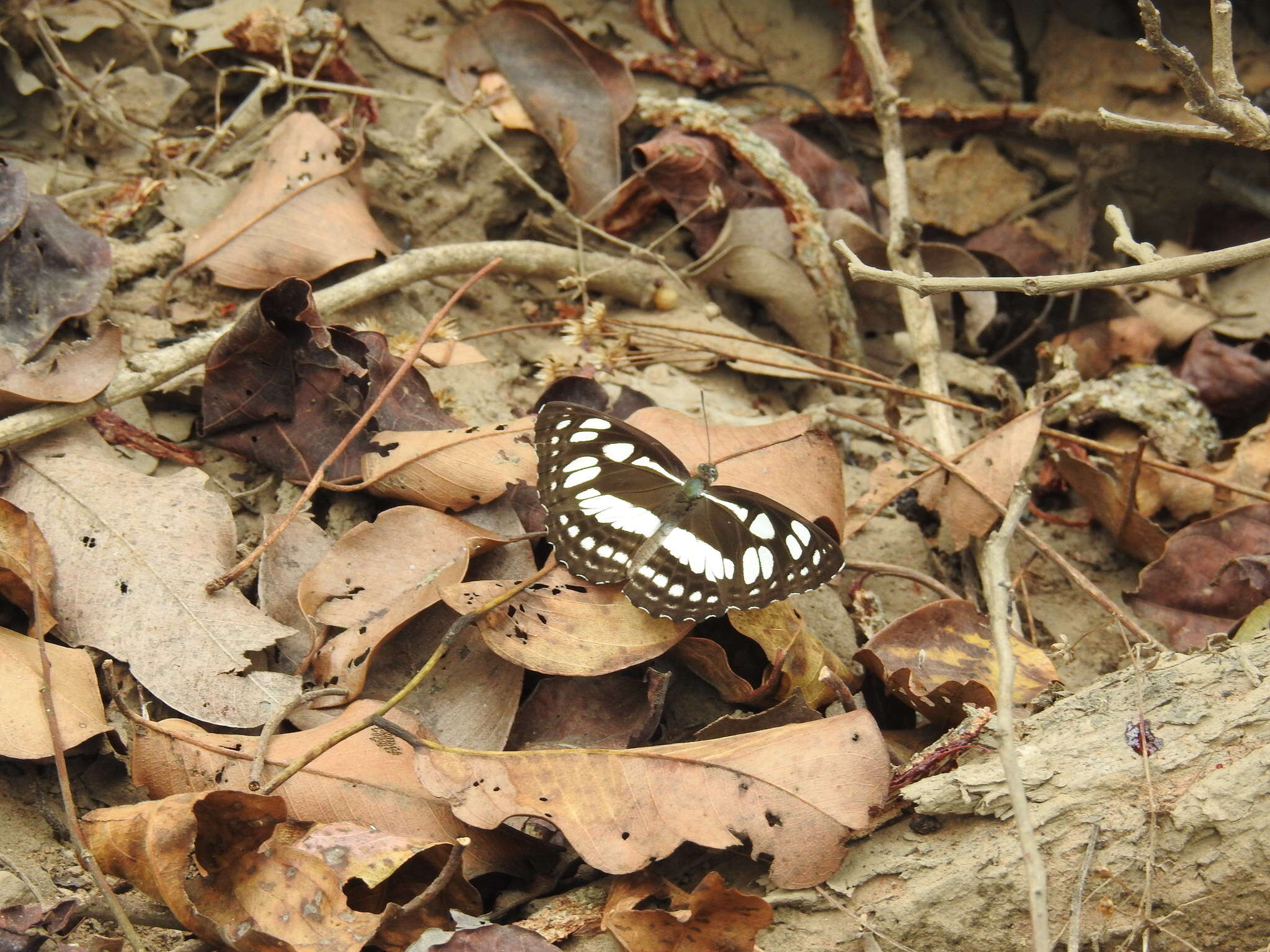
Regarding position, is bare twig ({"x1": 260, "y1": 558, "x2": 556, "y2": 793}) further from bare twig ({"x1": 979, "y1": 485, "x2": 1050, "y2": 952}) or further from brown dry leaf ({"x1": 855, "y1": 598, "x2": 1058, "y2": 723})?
bare twig ({"x1": 979, "y1": 485, "x2": 1050, "y2": 952})

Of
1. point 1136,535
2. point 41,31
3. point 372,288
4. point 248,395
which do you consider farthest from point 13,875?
point 1136,535

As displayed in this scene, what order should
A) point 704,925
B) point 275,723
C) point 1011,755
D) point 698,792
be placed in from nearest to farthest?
point 1011,755
point 704,925
point 698,792
point 275,723

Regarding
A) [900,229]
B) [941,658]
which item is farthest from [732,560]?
[900,229]

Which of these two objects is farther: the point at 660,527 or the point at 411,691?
the point at 660,527

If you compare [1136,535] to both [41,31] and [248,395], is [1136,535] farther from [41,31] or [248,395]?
[41,31]

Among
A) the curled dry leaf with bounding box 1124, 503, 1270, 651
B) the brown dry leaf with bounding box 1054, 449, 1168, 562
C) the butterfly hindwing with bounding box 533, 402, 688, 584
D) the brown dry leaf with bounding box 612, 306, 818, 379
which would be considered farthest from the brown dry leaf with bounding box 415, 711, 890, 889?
the brown dry leaf with bounding box 612, 306, 818, 379

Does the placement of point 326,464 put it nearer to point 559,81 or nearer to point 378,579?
point 378,579
